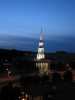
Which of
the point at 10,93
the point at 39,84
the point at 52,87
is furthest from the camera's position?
the point at 39,84

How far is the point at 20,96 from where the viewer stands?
6.44 m

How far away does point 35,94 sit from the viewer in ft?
23.9

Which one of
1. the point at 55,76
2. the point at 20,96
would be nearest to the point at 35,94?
the point at 20,96

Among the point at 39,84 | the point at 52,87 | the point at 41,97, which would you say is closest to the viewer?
the point at 41,97

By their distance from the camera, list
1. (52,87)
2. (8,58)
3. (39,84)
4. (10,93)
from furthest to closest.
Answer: (8,58)
(39,84)
(52,87)
(10,93)

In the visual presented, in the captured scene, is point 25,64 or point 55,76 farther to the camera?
point 25,64

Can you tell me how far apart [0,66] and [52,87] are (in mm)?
3626

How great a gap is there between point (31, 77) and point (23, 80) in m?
0.86

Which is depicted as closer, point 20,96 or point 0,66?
point 20,96

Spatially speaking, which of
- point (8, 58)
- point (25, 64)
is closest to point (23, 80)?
point (25, 64)

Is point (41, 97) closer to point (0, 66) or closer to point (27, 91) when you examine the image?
point (27, 91)

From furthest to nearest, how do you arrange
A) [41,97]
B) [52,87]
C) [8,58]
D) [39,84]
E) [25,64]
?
1. [8,58]
2. [25,64]
3. [39,84]
4. [52,87]
5. [41,97]

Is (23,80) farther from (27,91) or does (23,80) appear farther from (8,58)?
(8,58)

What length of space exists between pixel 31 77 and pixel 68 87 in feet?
4.07
